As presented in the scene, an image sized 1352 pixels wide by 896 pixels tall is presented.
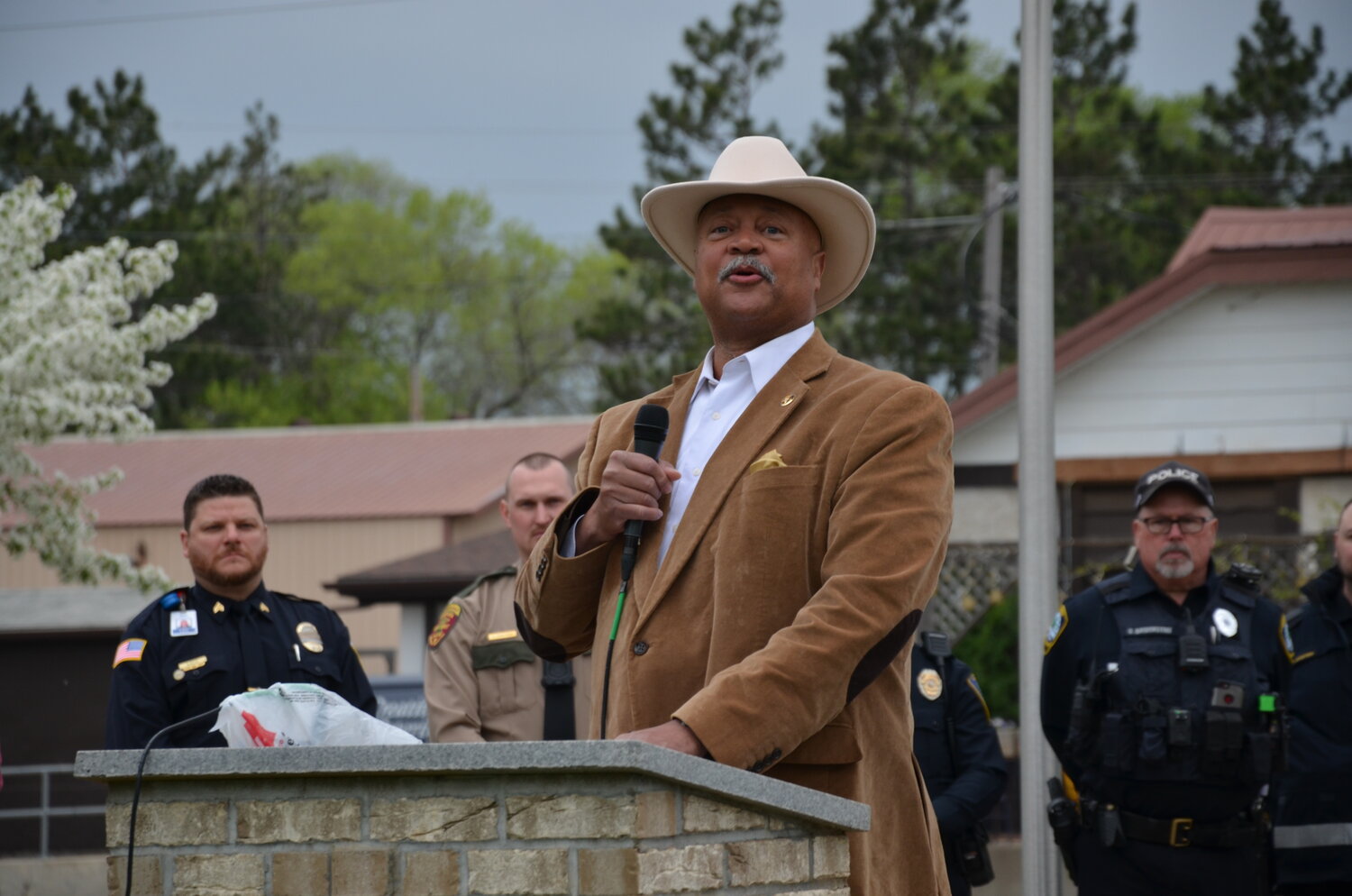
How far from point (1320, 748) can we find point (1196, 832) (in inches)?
38.9

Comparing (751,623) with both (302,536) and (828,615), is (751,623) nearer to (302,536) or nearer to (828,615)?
(828,615)

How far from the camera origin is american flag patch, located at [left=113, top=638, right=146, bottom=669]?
5.62 m

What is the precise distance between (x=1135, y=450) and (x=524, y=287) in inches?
1614

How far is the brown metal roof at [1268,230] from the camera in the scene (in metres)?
14.5

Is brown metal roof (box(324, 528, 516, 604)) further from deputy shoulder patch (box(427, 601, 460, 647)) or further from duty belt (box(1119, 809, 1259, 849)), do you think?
duty belt (box(1119, 809, 1259, 849))

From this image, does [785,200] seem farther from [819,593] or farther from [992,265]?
[992,265]

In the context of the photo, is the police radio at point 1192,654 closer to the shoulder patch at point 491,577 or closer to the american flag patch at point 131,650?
the shoulder patch at point 491,577

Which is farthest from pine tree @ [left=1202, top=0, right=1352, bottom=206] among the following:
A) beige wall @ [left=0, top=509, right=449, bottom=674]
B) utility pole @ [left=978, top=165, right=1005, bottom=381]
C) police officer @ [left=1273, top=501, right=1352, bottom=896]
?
police officer @ [left=1273, top=501, right=1352, bottom=896]

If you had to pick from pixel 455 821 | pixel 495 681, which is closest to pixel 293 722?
pixel 455 821

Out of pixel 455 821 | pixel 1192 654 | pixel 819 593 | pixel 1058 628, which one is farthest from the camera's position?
pixel 1058 628

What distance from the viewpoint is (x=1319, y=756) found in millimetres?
6695

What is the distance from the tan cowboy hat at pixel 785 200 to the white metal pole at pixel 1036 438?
13.0ft

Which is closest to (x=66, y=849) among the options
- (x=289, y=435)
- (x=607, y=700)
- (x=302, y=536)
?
(x=607, y=700)

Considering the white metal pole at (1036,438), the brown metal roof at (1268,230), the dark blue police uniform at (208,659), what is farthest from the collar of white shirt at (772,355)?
the brown metal roof at (1268,230)
